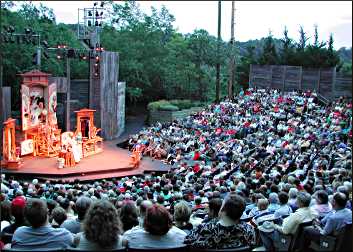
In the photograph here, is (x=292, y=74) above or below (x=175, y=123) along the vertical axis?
above

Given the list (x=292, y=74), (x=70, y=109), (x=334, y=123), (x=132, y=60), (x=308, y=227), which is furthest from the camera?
(x=132, y=60)

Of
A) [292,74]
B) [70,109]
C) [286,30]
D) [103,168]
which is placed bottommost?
[103,168]

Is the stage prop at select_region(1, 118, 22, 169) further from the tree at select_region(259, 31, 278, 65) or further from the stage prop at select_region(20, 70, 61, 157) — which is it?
the tree at select_region(259, 31, 278, 65)

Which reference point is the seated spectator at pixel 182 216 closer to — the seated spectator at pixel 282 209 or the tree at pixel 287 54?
the seated spectator at pixel 282 209

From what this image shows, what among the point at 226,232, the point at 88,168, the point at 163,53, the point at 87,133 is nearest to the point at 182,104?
the point at 163,53

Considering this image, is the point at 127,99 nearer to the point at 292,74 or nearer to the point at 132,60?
the point at 132,60

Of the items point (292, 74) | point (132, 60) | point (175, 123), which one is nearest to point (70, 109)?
point (175, 123)

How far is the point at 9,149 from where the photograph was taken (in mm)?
15852

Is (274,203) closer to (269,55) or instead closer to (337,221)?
(337,221)

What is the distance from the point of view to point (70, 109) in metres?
21.9

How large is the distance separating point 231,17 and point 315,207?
2334cm

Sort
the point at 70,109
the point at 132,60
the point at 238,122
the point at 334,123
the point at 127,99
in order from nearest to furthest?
the point at 334,123
the point at 238,122
the point at 70,109
the point at 132,60
the point at 127,99

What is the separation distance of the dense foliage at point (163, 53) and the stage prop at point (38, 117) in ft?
18.6

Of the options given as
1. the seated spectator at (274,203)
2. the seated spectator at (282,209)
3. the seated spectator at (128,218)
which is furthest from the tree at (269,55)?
the seated spectator at (128,218)
